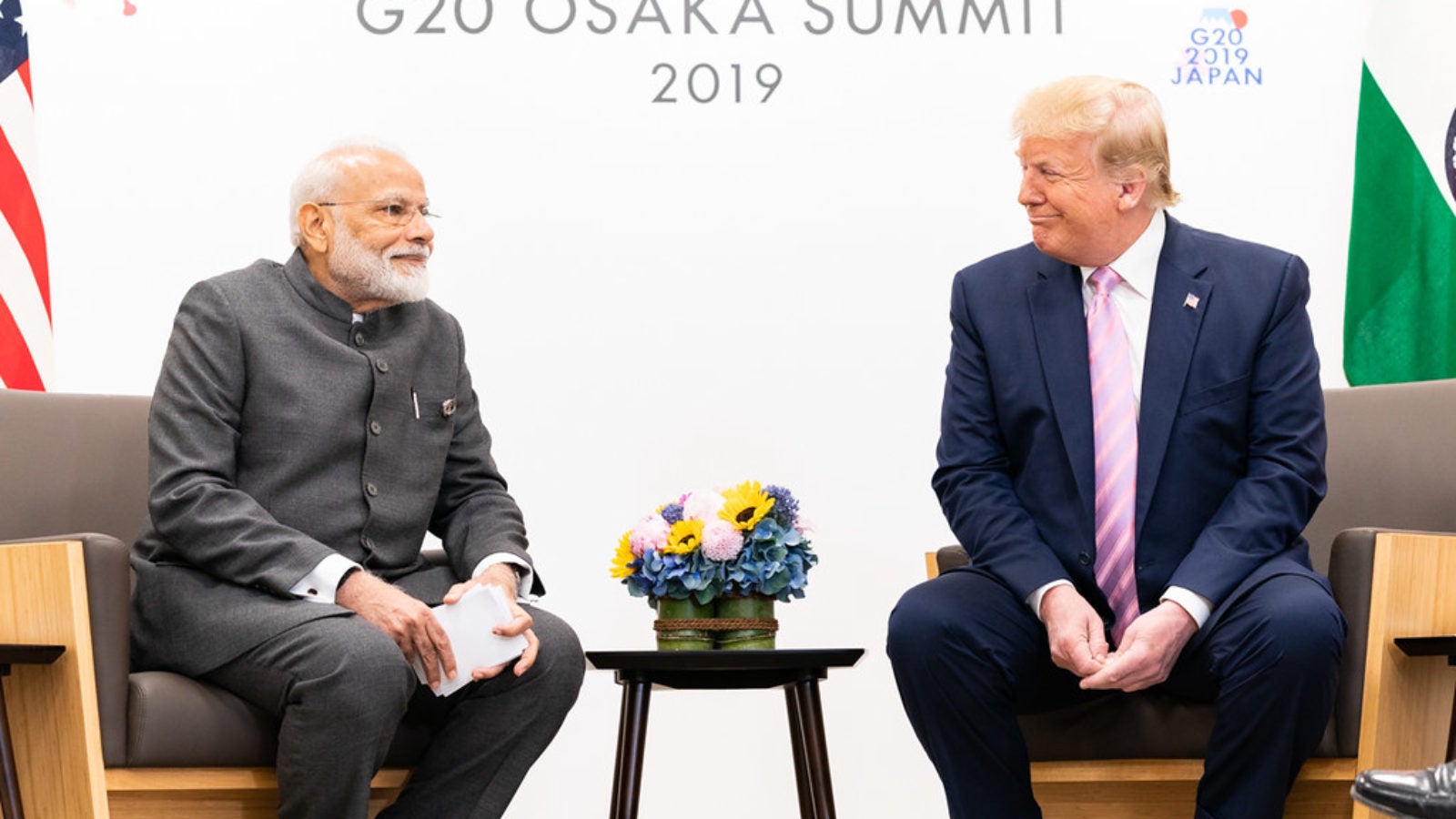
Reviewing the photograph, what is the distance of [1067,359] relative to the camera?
3.04 meters

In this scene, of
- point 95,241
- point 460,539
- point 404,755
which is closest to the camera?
point 404,755

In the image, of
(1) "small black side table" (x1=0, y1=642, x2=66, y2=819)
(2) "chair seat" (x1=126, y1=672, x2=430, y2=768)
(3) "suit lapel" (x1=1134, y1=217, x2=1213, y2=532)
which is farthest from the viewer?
(3) "suit lapel" (x1=1134, y1=217, x2=1213, y2=532)

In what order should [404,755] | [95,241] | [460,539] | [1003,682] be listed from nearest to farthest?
[1003,682] < [404,755] < [460,539] < [95,241]

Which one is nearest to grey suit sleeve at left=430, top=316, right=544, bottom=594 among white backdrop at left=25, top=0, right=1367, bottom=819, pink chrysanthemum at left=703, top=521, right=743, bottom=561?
pink chrysanthemum at left=703, top=521, right=743, bottom=561

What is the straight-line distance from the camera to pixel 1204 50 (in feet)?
14.0

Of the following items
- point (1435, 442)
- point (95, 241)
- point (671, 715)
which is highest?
point (95, 241)

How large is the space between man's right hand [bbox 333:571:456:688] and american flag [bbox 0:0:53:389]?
1.61m

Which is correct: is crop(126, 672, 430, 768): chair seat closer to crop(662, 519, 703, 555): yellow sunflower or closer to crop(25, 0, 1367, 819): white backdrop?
crop(662, 519, 703, 555): yellow sunflower

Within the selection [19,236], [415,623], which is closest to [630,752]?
[415,623]

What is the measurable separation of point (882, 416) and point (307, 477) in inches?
62.7

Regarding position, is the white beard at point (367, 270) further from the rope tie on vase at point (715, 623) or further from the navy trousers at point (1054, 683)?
the navy trousers at point (1054, 683)

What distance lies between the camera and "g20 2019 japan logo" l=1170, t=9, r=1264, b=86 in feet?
14.0

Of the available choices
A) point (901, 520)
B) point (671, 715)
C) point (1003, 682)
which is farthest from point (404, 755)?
point (901, 520)

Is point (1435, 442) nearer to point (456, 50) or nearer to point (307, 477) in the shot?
point (307, 477)
